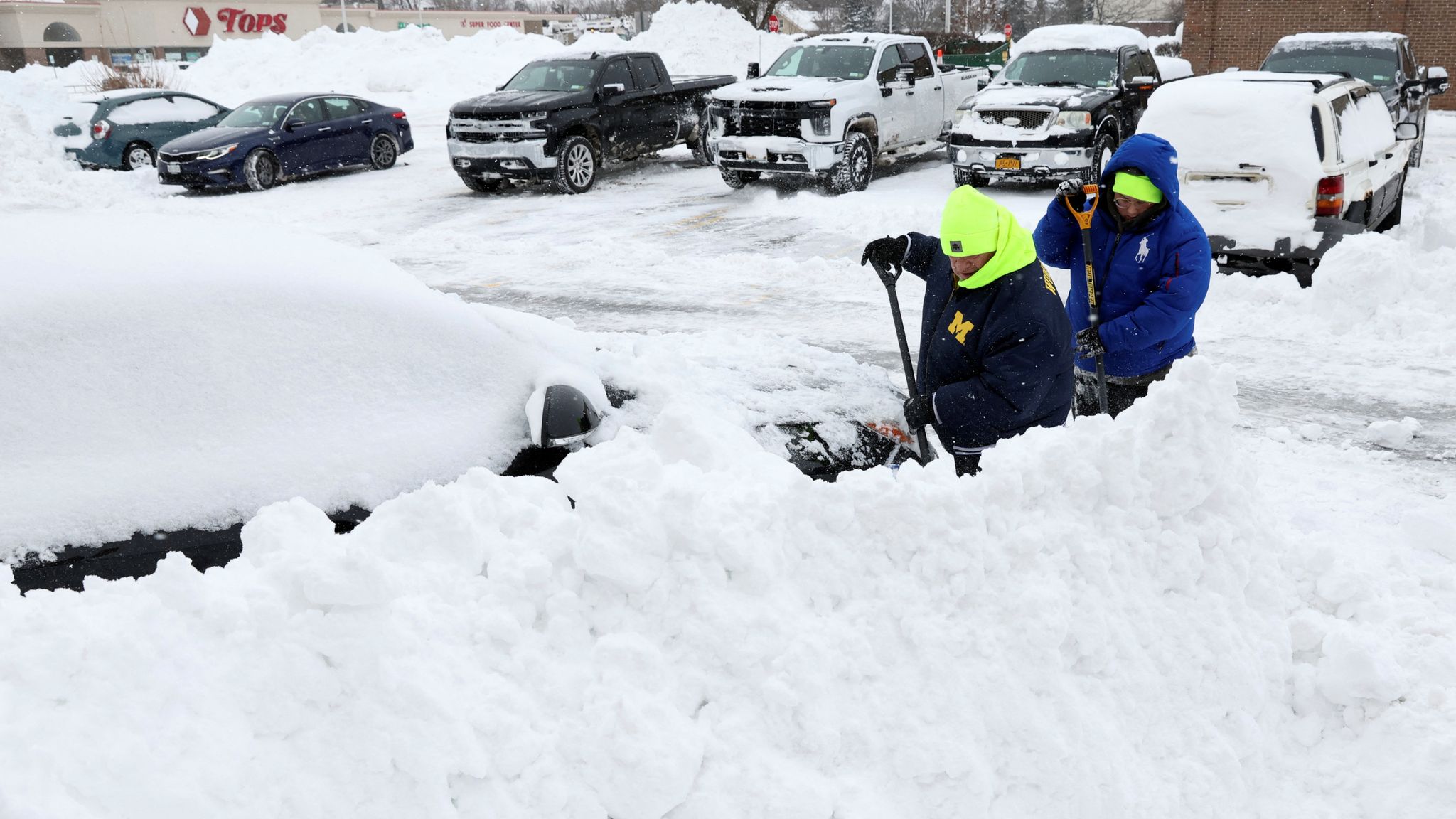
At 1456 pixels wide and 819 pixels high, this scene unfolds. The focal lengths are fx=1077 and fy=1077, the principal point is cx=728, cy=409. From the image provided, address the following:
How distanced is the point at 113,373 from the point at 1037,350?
2798 millimetres

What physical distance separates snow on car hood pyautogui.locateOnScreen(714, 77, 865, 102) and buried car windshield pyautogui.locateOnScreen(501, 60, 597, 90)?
2.38 meters

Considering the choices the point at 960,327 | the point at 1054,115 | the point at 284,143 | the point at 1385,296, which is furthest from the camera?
the point at 284,143

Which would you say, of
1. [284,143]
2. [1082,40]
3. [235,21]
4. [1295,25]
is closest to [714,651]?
[1082,40]

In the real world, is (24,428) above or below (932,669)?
above

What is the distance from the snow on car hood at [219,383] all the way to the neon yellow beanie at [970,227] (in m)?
1.30

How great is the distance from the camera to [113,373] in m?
2.88

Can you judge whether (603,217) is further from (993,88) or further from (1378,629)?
(1378,629)

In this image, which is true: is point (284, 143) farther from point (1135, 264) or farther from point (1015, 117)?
point (1135, 264)

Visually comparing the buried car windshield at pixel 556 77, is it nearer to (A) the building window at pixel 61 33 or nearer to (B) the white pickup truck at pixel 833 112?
(B) the white pickup truck at pixel 833 112

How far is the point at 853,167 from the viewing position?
13.3 metres

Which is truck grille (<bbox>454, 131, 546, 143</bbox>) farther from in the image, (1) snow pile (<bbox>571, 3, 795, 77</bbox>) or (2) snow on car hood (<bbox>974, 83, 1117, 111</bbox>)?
(1) snow pile (<bbox>571, 3, 795, 77</bbox>)

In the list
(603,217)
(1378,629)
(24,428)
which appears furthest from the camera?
A: (603,217)

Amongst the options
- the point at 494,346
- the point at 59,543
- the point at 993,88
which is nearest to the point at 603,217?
the point at 993,88

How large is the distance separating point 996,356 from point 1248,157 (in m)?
5.60
